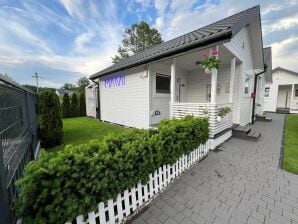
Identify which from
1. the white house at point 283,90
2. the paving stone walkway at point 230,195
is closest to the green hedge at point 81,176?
the paving stone walkway at point 230,195

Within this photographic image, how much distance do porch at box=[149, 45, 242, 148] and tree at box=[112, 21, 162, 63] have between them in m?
15.9

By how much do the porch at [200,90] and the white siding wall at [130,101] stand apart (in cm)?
43

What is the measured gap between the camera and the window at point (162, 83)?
737 cm

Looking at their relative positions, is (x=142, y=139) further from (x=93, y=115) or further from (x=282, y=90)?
(x=282, y=90)

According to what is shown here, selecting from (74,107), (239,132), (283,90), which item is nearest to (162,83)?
(239,132)

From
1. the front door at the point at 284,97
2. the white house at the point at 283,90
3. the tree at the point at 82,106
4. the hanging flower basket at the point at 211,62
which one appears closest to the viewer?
the hanging flower basket at the point at 211,62

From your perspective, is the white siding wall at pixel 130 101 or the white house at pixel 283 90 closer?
the white siding wall at pixel 130 101

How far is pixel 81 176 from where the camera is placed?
4.99ft

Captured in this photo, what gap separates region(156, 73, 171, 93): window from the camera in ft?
24.2

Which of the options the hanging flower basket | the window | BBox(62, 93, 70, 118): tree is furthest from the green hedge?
BBox(62, 93, 70, 118): tree

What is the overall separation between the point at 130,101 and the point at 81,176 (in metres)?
6.70

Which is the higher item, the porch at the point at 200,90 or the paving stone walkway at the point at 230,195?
the porch at the point at 200,90

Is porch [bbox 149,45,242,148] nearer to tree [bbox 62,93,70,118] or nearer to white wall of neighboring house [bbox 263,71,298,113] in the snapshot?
tree [bbox 62,93,70,118]

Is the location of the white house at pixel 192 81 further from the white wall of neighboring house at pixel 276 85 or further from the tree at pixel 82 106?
the white wall of neighboring house at pixel 276 85
